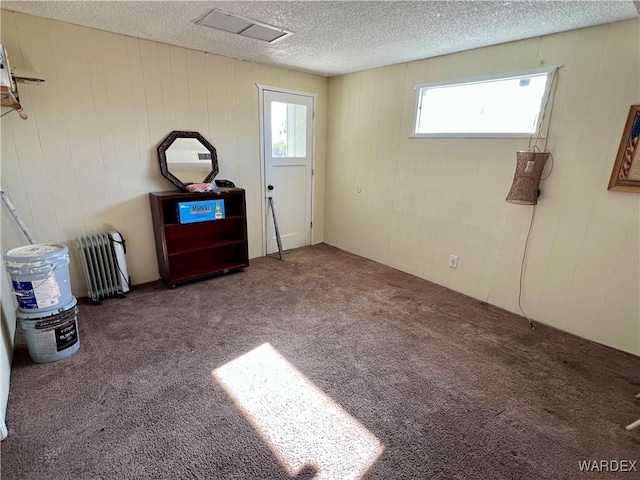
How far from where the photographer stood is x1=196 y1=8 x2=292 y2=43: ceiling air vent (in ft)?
7.46

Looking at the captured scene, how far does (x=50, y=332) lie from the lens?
203 cm

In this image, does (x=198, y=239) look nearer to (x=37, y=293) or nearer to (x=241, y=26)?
(x=37, y=293)

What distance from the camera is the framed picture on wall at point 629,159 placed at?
6.93 feet

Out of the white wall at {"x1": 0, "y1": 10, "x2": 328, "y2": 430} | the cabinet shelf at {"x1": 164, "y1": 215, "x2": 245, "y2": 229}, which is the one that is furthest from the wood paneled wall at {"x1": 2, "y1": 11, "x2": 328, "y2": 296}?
the cabinet shelf at {"x1": 164, "y1": 215, "x2": 245, "y2": 229}

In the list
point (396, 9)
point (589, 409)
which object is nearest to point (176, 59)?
point (396, 9)

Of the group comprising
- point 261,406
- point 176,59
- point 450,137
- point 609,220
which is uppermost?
point 176,59

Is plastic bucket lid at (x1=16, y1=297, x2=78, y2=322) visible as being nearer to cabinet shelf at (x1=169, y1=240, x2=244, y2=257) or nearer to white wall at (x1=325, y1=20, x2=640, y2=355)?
cabinet shelf at (x1=169, y1=240, x2=244, y2=257)

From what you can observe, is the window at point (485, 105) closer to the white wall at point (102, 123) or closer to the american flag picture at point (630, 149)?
the american flag picture at point (630, 149)

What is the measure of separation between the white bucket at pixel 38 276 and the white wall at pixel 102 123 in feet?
0.96

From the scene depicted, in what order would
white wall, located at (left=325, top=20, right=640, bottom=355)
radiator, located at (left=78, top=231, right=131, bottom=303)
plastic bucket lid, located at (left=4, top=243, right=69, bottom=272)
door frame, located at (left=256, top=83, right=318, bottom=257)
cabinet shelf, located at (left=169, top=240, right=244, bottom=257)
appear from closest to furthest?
plastic bucket lid, located at (left=4, top=243, right=69, bottom=272) < white wall, located at (left=325, top=20, right=640, bottom=355) < radiator, located at (left=78, top=231, right=131, bottom=303) < cabinet shelf, located at (left=169, top=240, right=244, bottom=257) < door frame, located at (left=256, top=83, right=318, bottom=257)

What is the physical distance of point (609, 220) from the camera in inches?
90.8

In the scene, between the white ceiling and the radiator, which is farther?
the radiator

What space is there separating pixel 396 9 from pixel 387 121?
1621 mm

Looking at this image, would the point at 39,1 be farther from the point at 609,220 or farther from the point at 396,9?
the point at 609,220
